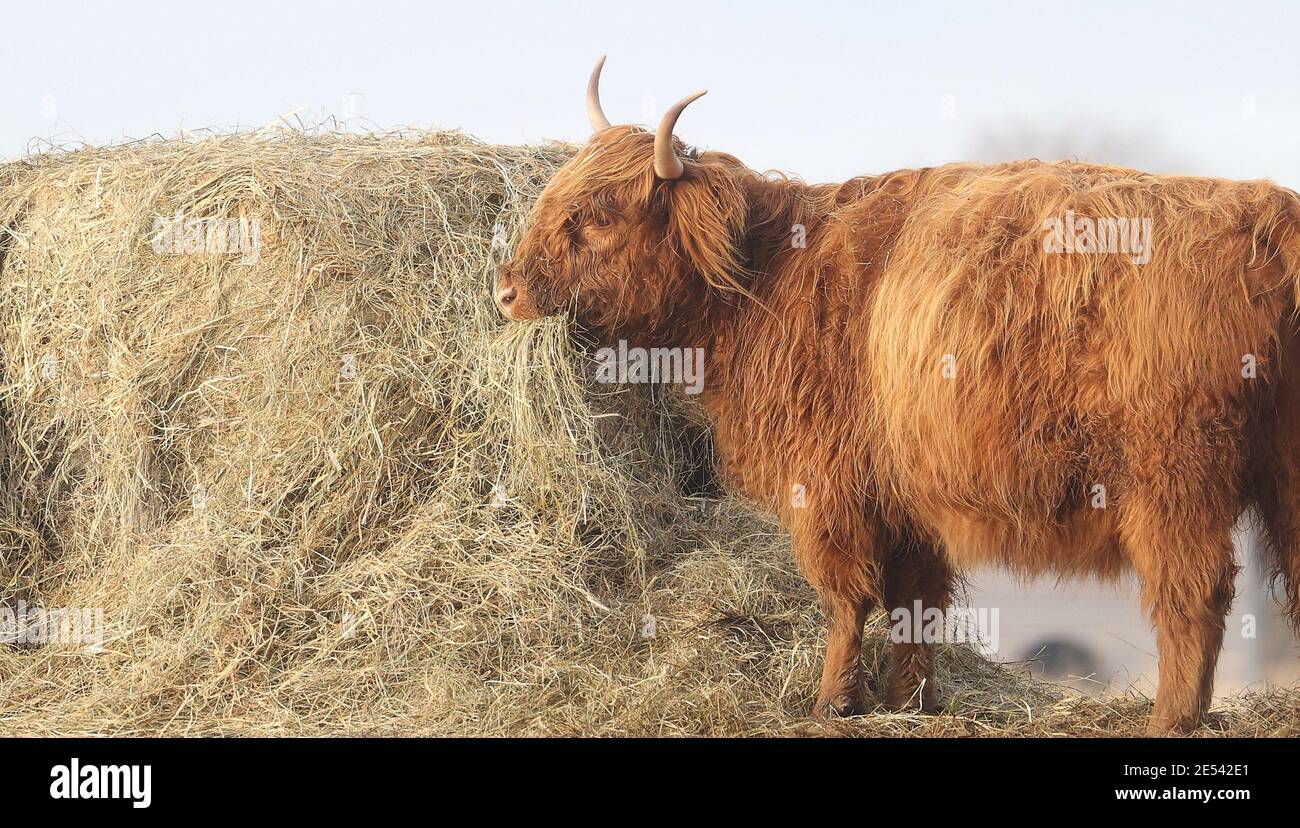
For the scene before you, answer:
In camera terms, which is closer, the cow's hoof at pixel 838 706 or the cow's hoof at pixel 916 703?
the cow's hoof at pixel 838 706

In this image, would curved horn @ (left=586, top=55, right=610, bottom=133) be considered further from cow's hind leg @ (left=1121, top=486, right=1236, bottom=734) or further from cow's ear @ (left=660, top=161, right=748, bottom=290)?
A: cow's hind leg @ (left=1121, top=486, right=1236, bottom=734)

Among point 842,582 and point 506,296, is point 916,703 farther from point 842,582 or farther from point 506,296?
point 506,296

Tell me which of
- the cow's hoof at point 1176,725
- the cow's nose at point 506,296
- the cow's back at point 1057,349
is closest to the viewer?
the cow's back at point 1057,349

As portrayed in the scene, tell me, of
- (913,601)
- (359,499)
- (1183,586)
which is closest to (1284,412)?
(1183,586)

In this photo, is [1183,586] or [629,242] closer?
[1183,586]

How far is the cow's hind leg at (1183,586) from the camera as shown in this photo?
3631mm

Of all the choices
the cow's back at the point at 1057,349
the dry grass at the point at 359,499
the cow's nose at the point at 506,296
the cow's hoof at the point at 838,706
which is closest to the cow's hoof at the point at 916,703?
the dry grass at the point at 359,499

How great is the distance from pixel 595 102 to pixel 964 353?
6.20 feet

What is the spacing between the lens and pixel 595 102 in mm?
4844

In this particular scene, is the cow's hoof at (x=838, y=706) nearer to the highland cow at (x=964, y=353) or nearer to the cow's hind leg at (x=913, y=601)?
the highland cow at (x=964, y=353)

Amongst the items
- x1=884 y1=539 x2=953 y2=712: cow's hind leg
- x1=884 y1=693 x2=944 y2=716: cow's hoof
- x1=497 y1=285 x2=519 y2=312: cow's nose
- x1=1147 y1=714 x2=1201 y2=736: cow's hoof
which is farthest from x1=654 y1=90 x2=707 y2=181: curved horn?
x1=1147 y1=714 x2=1201 y2=736: cow's hoof

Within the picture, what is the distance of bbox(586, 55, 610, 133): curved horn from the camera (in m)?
4.81

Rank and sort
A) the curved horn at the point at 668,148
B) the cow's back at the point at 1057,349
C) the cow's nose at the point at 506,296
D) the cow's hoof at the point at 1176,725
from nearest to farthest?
the cow's back at the point at 1057,349 → the cow's hoof at the point at 1176,725 → the curved horn at the point at 668,148 → the cow's nose at the point at 506,296
